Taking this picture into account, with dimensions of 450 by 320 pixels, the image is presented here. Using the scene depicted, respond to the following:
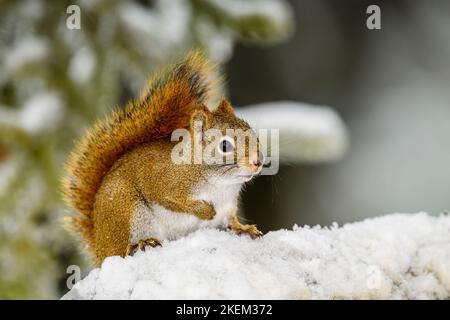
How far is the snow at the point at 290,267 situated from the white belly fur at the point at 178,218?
12 centimetres

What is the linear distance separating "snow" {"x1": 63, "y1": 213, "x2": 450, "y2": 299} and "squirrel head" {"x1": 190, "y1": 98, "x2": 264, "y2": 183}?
0.50ft

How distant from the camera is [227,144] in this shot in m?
1.46

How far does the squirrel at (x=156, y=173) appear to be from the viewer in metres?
1.42

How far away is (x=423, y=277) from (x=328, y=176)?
3814 millimetres

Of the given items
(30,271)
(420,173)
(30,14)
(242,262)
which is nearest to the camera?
(242,262)

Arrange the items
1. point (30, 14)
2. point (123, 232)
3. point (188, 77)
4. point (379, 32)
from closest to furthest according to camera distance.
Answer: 1. point (123, 232)
2. point (188, 77)
3. point (30, 14)
4. point (379, 32)

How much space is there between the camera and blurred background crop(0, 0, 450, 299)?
2.10 m

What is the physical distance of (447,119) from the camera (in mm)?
4824

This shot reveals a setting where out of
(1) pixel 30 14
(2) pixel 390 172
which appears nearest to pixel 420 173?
(2) pixel 390 172

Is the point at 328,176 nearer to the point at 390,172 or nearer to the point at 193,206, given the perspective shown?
the point at 390,172

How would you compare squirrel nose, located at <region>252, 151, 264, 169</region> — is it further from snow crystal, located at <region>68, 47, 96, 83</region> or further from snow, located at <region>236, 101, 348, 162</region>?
snow crystal, located at <region>68, 47, 96, 83</region>

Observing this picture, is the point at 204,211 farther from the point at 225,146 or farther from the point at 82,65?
the point at 82,65

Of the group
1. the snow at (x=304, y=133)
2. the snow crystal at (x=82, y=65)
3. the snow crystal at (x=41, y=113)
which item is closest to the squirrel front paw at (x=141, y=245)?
the snow at (x=304, y=133)

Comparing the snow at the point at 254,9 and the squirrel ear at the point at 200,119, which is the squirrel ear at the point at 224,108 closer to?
the squirrel ear at the point at 200,119
